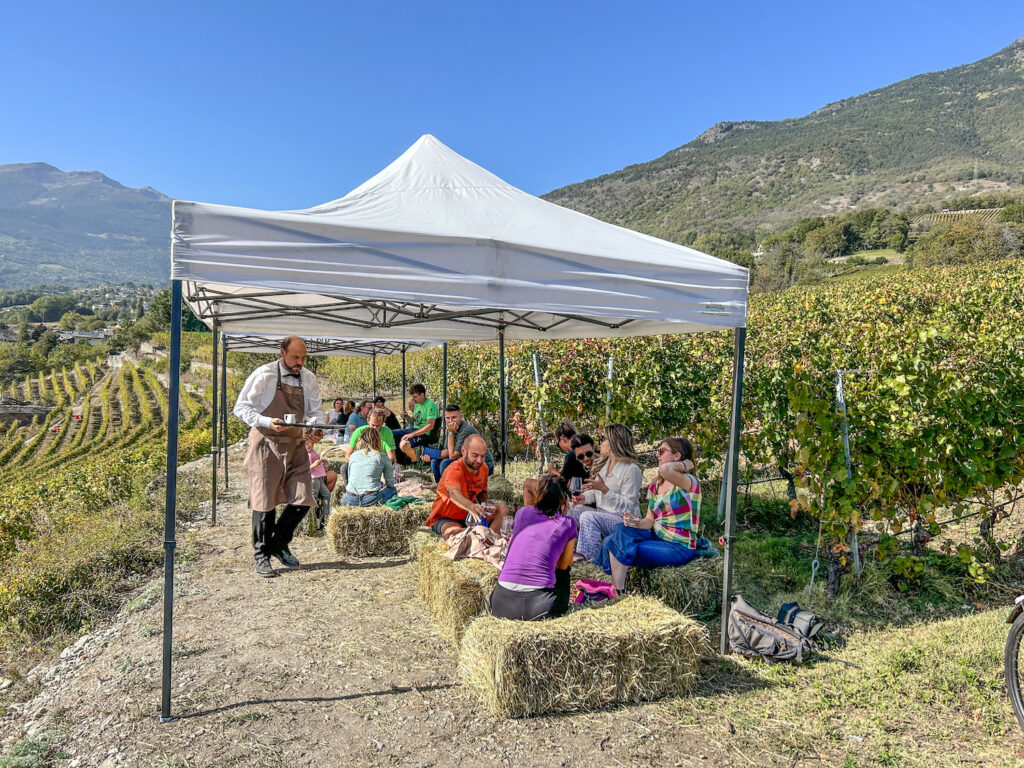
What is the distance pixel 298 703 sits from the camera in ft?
10.3

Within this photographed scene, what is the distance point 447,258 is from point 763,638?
2.83 meters

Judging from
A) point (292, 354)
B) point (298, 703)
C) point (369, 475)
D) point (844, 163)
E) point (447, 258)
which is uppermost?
point (844, 163)

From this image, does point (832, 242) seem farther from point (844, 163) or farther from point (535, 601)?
point (535, 601)

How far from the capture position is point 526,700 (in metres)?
3.03

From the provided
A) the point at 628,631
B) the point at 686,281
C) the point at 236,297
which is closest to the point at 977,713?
the point at 628,631

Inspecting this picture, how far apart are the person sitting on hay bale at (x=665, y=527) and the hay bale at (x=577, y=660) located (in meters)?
0.83

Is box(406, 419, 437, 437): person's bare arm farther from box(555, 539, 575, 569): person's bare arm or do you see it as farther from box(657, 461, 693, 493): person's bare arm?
box(555, 539, 575, 569): person's bare arm

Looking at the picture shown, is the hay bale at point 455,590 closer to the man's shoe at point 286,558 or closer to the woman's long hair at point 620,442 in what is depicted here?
the woman's long hair at point 620,442

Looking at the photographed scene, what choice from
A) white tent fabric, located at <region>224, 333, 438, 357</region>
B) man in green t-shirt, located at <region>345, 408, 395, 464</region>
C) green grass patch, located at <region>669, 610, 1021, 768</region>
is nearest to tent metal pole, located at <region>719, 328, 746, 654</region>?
green grass patch, located at <region>669, 610, 1021, 768</region>

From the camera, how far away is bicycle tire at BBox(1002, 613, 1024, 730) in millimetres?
2971

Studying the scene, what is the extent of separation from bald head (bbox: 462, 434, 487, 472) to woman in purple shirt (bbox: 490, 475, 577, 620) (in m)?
1.30

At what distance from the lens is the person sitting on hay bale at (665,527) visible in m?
4.20

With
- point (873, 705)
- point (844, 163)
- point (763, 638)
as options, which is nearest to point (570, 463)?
point (763, 638)

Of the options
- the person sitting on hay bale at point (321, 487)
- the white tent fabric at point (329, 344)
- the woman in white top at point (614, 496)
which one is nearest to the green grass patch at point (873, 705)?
the woman in white top at point (614, 496)
